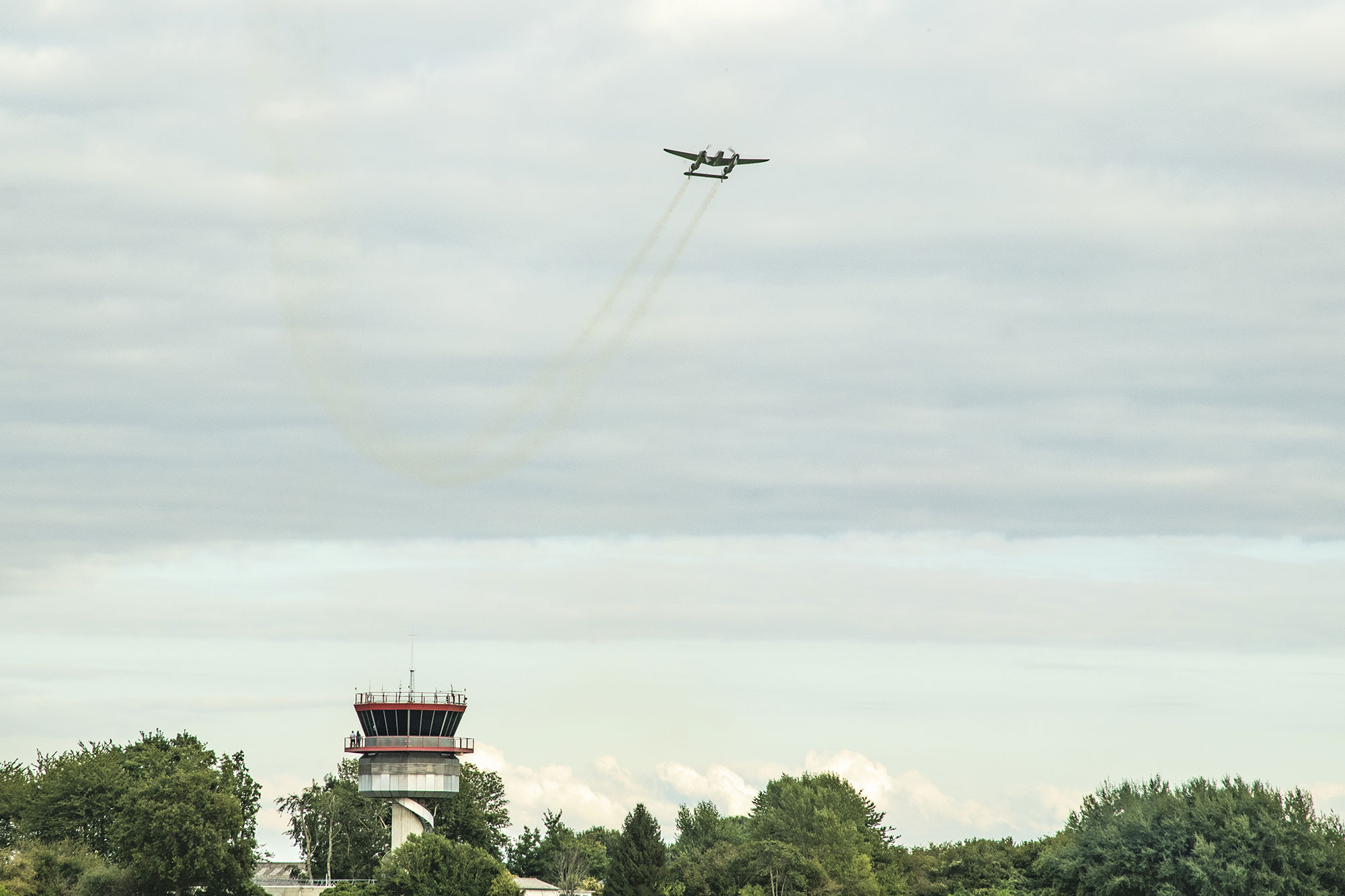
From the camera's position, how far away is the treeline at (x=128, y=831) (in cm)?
14000

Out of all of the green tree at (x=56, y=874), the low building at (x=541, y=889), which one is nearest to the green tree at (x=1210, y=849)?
the low building at (x=541, y=889)

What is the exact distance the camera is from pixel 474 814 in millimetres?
189500

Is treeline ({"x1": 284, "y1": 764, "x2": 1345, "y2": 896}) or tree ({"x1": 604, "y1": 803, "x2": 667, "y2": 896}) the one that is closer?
treeline ({"x1": 284, "y1": 764, "x2": 1345, "y2": 896})

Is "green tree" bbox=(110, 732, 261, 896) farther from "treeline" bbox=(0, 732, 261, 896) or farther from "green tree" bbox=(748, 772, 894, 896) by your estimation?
"green tree" bbox=(748, 772, 894, 896)

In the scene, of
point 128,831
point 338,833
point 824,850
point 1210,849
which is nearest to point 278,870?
point 338,833

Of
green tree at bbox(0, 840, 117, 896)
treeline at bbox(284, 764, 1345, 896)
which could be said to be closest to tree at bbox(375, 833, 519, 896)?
treeline at bbox(284, 764, 1345, 896)

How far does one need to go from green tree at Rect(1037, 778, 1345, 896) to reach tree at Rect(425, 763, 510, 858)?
76351 mm

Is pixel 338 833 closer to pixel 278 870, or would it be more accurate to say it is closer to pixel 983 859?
pixel 278 870

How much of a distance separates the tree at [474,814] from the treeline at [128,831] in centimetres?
3152

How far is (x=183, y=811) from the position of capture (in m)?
141

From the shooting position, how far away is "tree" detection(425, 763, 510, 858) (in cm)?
18488

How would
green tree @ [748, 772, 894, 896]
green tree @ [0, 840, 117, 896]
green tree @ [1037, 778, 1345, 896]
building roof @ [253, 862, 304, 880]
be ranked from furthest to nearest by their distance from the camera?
building roof @ [253, 862, 304, 880] < green tree @ [748, 772, 894, 896] < green tree @ [0, 840, 117, 896] < green tree @ [1037, 778, 1345, 896]

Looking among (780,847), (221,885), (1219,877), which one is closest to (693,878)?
(780,847)

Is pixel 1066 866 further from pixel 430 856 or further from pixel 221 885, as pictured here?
pixel 221 885
